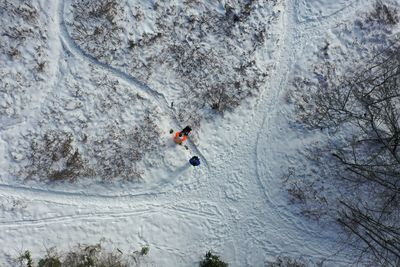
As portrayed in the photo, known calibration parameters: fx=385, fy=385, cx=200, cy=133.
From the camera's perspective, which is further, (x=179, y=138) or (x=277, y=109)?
(x=277, y=109)

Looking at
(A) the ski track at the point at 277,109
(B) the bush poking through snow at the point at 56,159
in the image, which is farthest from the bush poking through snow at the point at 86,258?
(A) the ski track at the point at 277,109

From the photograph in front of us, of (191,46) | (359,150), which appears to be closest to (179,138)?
(191,46)

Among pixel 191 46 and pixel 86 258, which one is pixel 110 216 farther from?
pixel 191 46

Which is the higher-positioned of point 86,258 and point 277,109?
point 277,109

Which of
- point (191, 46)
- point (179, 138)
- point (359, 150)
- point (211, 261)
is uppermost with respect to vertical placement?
point (191, 46)

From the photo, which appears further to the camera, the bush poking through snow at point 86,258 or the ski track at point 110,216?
the ski track at point 110,216

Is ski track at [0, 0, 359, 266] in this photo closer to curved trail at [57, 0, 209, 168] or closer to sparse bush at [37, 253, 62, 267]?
curved trail at [57, 0, 209, 168]

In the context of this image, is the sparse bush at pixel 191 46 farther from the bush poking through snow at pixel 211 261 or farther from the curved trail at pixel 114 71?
the bush poking through snow at pixel 211 261
